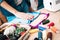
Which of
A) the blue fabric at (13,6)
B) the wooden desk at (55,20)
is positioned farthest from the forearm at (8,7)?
the wooden desk at (55,20)

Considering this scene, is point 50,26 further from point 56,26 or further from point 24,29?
point 24,29

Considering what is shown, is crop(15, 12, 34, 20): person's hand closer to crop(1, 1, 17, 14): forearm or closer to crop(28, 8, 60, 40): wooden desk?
crop(1, 1, 17, 14): forearm

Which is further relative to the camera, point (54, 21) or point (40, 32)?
point (54, 21)

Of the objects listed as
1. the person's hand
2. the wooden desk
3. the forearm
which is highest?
the forearm

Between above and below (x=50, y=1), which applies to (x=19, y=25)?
below

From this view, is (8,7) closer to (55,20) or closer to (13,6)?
(13,6)

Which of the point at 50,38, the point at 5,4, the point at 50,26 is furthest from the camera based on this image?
the point at 5,4

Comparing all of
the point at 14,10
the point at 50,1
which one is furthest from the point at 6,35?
the point at 50,1

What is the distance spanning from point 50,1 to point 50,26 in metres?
0.33

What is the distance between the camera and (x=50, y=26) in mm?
1059

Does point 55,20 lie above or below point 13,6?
below

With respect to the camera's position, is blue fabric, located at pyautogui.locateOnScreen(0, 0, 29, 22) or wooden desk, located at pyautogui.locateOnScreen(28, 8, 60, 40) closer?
wooden desk, located at pyautogui.locateOnScreen(28, 8, 60, 40)

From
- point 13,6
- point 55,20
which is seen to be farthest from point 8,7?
point 55,20

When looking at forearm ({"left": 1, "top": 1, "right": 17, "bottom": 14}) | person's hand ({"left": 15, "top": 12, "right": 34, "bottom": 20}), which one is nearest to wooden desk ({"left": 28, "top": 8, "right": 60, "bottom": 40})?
person's hand ({"left": 15, "top": 12, "right": 34, "bottom": 20})
